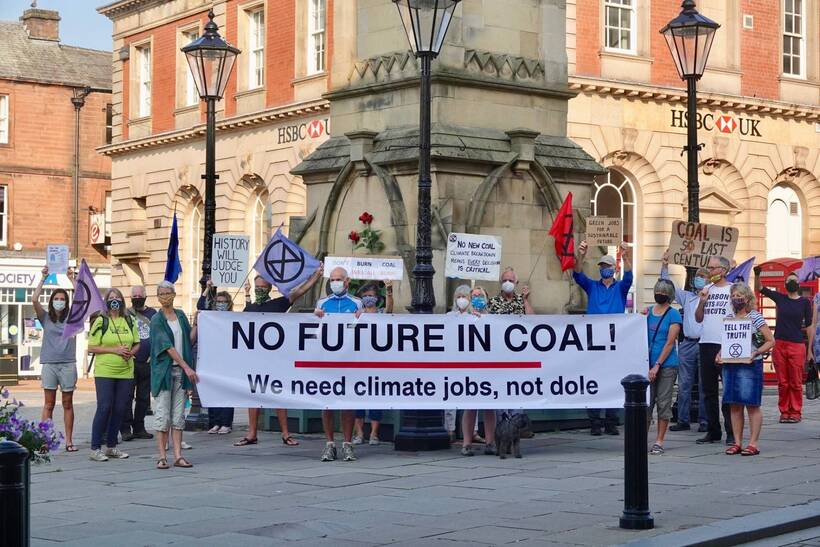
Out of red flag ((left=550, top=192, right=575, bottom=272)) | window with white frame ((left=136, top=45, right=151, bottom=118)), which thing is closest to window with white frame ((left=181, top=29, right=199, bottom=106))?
window with white frame ((left=136, top=45, right=151, bottom=118))

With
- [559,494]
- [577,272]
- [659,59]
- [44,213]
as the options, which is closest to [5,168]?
[44,213]

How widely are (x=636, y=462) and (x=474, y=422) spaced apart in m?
5.21

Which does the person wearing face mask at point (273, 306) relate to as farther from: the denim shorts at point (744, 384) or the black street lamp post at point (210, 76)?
the denim shorts at point (744, 384)

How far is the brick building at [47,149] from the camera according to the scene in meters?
52.5

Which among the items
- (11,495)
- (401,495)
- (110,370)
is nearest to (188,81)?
(110,370)

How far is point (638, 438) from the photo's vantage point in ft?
35.3

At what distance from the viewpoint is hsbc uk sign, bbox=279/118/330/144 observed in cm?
3944

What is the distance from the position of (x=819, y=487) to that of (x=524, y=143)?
21.9ft

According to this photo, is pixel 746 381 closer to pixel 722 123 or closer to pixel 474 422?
pixel 474 422

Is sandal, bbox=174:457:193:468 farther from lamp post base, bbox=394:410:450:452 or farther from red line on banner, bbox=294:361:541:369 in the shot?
lamp post base, bbox=394:410:450:452

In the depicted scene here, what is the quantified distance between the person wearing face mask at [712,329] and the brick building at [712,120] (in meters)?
19.8

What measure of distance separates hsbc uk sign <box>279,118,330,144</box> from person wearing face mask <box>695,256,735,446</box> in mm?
22754

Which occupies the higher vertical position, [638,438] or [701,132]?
[701,132]

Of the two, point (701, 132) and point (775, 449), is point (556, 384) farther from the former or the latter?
point (701, 132)
